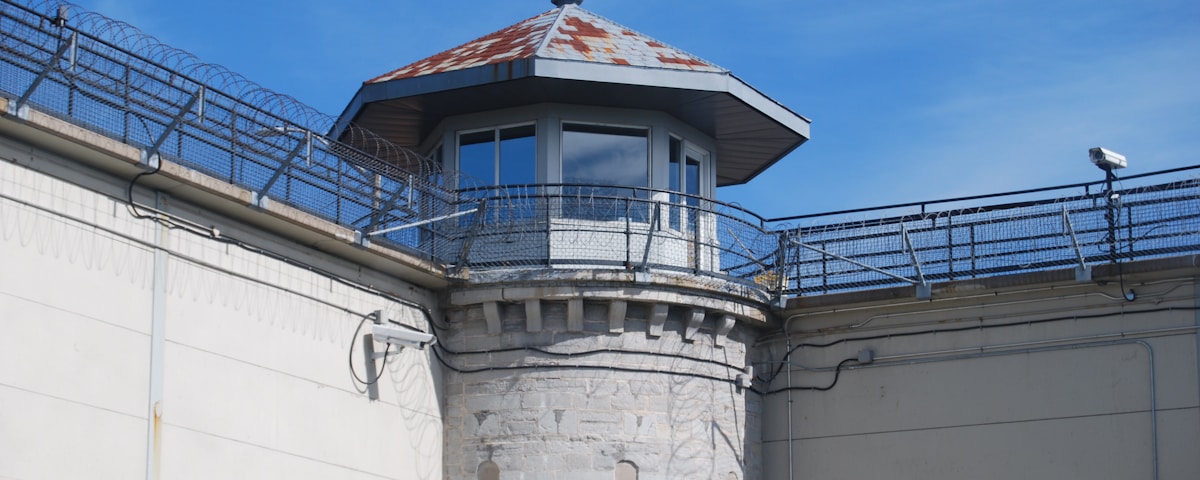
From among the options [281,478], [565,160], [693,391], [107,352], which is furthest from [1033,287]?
[107,352]

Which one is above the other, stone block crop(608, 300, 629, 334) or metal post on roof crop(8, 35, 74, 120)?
metal post on roof crop(8, 35, 74, 120)

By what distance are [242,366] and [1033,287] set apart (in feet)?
29.5

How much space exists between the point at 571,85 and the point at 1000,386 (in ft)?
20.3

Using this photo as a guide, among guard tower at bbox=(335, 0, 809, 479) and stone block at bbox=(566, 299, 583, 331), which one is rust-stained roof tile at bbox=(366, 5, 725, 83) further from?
stone block at bbox=(566, 299, 583, 331)

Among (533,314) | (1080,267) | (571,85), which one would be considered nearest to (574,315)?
(533,314)

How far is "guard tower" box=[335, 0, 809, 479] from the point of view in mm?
19609

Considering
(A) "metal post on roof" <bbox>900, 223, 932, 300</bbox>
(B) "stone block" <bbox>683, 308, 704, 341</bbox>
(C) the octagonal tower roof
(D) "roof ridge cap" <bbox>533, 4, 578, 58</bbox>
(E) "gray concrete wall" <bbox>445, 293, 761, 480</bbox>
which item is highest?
(D) "roof ridge cap" <bbox>533, 4, 578, 58</bbox>

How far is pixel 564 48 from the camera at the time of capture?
2078 cm

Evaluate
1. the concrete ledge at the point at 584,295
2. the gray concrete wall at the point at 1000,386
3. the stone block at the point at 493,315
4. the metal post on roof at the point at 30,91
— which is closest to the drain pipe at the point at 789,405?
the gray concrete wall at the point at 1000,386

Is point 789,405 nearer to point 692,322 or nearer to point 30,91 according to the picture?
point 692,322

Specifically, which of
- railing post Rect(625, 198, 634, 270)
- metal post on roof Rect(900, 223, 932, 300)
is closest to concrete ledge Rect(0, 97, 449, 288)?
railing post Rect(625, 198, 634, 270)

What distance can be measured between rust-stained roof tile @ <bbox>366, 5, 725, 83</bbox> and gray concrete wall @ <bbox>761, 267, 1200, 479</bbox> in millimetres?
3715

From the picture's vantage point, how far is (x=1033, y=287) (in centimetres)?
1958

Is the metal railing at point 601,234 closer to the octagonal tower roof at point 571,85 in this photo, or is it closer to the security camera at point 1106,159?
the octagonal tower roof at point 571,85
